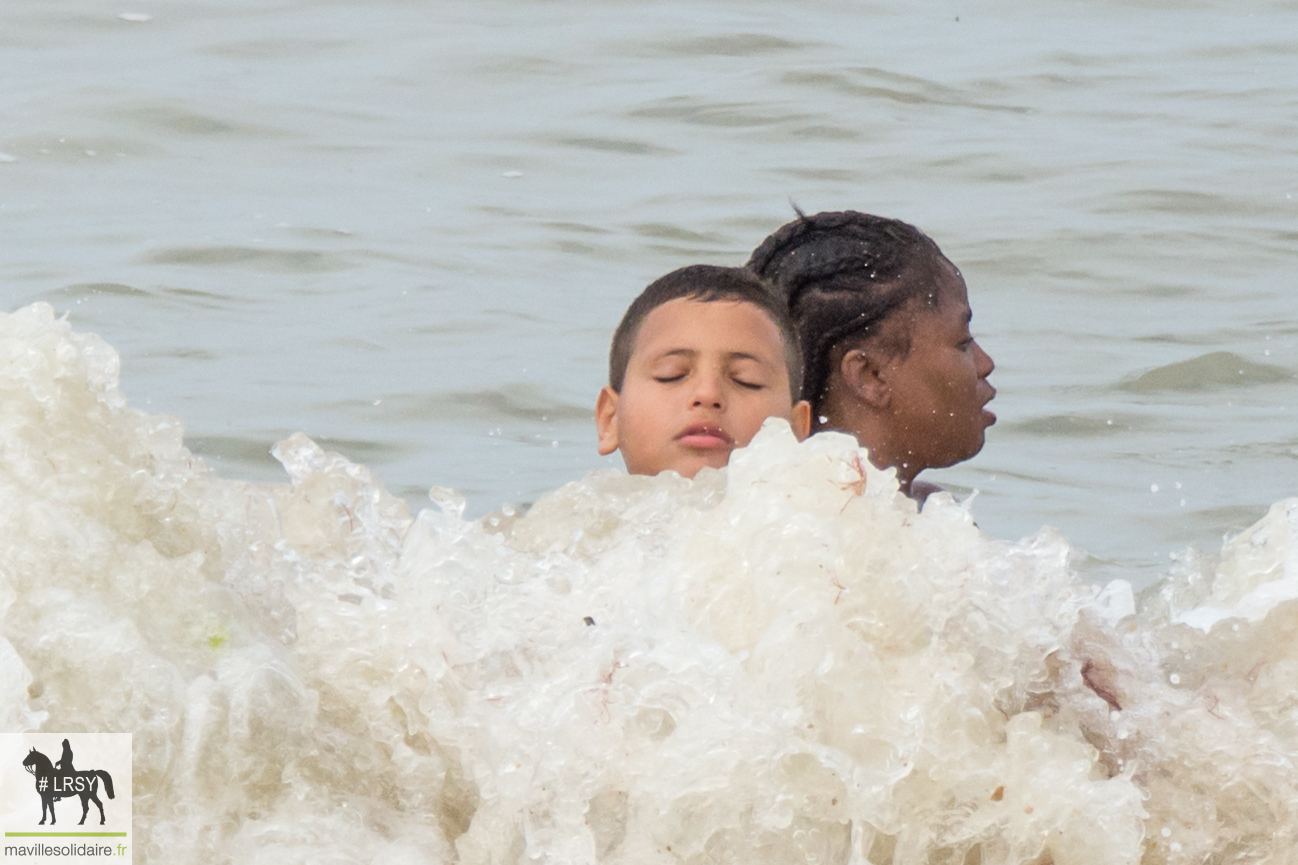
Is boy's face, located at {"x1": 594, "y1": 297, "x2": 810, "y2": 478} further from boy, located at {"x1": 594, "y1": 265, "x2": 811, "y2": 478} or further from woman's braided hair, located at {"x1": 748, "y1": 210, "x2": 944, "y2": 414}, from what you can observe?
woman's braided hair, located at {"x1": 748, "y1": 210, "x2": 944, "y2": 414}

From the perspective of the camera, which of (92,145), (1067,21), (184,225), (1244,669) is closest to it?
(1244,669)

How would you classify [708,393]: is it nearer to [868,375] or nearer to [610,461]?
[868,375]

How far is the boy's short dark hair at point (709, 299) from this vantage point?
4.28 metres

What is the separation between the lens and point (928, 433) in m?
4.92

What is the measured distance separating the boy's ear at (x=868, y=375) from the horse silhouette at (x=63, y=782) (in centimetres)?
263

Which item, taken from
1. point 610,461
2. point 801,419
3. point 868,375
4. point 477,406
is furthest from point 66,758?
point 477,406

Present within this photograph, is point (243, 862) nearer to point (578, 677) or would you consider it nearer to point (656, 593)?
point (578, 677)

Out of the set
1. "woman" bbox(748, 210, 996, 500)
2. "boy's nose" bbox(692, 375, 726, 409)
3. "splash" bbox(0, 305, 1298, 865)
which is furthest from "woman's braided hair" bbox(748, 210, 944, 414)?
"splash" bbox(0, 305, 1298, 865)

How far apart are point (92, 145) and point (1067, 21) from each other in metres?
6.80

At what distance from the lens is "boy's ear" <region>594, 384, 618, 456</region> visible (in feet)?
14.6

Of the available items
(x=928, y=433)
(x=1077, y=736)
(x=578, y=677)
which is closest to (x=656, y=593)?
(x=578, y=677)

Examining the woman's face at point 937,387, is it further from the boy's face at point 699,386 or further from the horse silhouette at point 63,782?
the horse silhouette at point 63,782

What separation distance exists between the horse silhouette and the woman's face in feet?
8.78

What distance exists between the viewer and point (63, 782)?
8.50 ft
